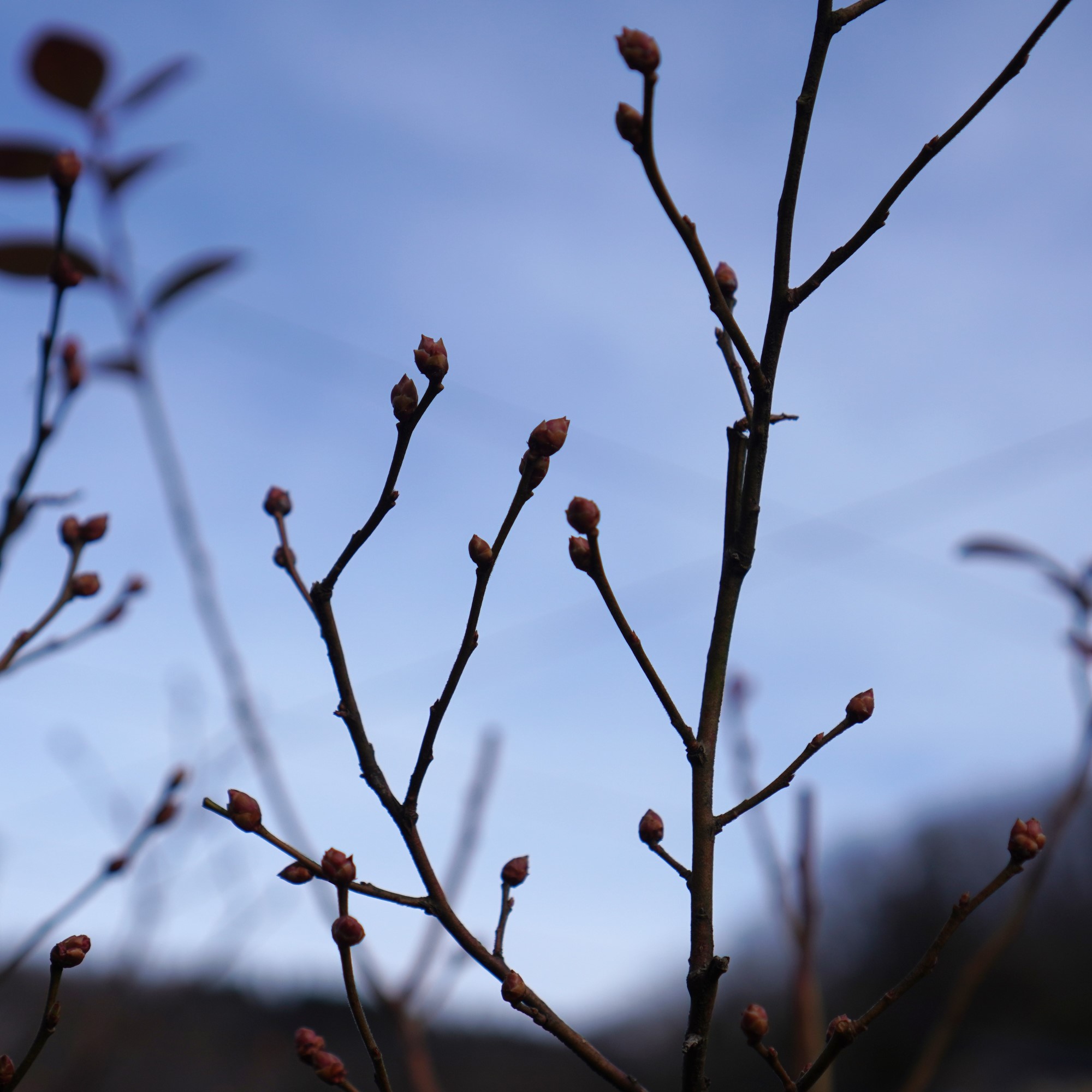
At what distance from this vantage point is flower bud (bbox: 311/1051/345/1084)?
2.40 ft

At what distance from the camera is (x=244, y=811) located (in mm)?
707

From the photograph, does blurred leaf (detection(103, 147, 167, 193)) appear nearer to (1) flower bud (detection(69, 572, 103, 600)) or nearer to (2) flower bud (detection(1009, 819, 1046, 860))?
(1) flower bud (detection(69, 572, 103, 600))

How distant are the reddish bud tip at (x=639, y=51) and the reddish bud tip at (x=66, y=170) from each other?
2.01ft

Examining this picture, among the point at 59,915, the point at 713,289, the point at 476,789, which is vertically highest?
the point at 713,289

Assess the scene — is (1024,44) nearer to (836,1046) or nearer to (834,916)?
(836,1046)

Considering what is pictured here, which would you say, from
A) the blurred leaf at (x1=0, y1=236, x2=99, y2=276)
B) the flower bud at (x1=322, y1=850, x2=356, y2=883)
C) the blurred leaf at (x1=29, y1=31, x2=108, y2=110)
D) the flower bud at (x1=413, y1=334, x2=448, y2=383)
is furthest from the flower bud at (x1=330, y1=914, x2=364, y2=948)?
the blurred leaf at (x1=29, y1=31, x2=108, y2=110)

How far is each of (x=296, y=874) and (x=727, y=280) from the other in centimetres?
67

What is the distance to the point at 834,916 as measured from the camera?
17.1m

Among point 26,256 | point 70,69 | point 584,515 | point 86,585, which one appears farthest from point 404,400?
point 70,69

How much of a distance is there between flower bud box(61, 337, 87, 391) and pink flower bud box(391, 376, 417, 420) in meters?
0.71

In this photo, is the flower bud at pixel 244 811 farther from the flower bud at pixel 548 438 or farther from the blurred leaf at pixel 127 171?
the blurred leaf at pixel 127 171

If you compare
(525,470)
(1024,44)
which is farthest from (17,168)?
(1024,44)

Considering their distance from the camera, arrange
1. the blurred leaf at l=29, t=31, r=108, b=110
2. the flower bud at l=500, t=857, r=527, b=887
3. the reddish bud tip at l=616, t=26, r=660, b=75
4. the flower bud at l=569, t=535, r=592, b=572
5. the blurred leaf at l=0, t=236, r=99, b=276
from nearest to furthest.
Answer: the reddish bud tip at l=616, t=26, r=660, b=75, the flower bud at l=569, t=535, r=592, b=572, the flower bud at l=500, t=857, r=527, b=887, the blurred leaf at l=0, t=236, r=99, b=276, the blurred leaf at l=29, t=31, r=108, b=110

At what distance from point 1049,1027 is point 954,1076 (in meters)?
2.32
